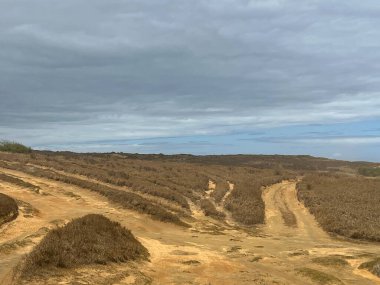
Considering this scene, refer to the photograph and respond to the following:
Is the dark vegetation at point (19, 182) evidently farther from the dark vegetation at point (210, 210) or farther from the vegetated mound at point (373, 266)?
the vegetated mound at point (373, 266)

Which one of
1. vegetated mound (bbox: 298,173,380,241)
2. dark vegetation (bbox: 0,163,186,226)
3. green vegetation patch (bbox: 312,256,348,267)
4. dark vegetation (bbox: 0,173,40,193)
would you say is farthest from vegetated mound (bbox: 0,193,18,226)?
vegetated mound (bbox: 298,173,380,241)

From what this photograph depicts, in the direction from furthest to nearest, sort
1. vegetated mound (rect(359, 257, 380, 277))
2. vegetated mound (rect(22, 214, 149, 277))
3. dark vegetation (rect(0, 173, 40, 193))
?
1. dark vegetation (rect(0, 173, 40, 193))
2. vegetated mound (rect(359, 257, 380, 277))
3. vegetated mound (rect(22, 214, 149, 277))

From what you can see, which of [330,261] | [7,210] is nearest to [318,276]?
[330,261]

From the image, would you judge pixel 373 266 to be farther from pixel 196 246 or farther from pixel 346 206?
pixel 346 206

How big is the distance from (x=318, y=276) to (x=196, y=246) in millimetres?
7155

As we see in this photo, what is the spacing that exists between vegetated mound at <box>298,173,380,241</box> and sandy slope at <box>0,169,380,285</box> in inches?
50.2

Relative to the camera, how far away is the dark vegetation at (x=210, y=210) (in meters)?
35.4

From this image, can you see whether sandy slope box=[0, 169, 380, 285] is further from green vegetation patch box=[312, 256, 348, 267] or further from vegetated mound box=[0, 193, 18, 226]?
vegetated mound box=[0, 193, 18, 226]

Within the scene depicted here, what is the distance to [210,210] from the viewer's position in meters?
36.2

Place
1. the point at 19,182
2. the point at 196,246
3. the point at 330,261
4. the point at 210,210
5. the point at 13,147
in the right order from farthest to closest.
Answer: the point at 13,147 < the point at 19,182 < the point at 210,210 < the point at 196,246 < the point at 330,261

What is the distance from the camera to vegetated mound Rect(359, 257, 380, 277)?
17.8 m

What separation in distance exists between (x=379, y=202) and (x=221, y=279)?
33.0m

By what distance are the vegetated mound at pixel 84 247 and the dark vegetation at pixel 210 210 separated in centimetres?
1591

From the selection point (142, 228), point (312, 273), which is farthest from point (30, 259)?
point (142, 228)
